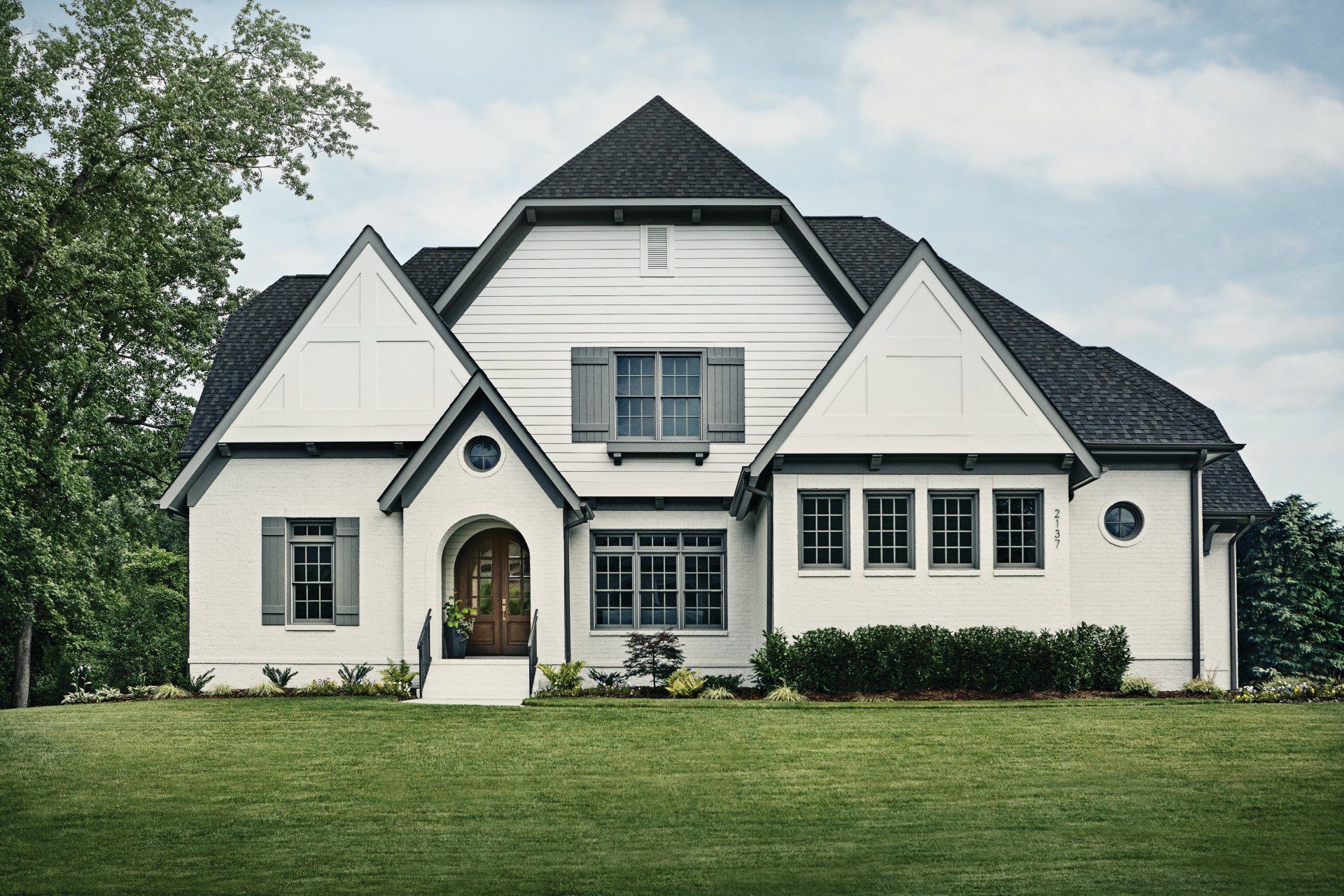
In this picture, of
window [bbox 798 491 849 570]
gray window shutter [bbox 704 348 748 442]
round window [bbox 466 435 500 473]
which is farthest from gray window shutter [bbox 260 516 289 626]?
window [bbox 798 491 849 570]

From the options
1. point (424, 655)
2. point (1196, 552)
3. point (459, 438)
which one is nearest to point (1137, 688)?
point (1196, 552)

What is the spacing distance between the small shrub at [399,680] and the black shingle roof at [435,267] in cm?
697

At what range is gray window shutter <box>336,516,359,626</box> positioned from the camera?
20.0 meters

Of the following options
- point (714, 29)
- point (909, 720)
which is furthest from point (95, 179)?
point (909, 720)

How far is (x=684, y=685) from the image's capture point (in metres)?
18.2

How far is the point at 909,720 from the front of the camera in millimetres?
15172

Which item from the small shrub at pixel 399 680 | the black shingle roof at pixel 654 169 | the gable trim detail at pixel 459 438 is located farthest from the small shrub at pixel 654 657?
the black shingle roof at pixel 654 169

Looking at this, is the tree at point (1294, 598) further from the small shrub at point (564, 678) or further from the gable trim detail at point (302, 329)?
the gable trim detail at point (302, 329)

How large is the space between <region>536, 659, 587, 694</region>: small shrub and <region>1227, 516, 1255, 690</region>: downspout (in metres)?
12.0

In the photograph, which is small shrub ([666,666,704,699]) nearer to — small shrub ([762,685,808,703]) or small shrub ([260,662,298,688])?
small shrub ([762,685,808,703])

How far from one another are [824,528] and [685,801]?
8.38 metres

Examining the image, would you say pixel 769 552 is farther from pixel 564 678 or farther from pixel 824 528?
pixel 564 678

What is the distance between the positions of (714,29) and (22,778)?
14.7 m

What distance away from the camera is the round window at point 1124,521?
66.9 feet
